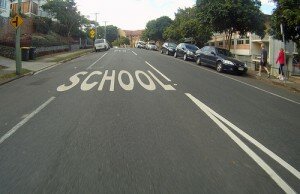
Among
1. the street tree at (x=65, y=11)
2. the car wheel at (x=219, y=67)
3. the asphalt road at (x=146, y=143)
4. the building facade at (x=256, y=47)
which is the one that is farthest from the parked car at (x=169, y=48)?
the asphalt road at (x=146, y=143)

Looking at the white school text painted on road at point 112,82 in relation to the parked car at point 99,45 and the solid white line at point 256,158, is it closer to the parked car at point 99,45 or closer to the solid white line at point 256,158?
the solid white line at point 256,158

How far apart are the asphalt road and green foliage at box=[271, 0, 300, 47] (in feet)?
22.1

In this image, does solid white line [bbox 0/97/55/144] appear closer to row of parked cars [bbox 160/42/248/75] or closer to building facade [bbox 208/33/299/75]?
row of parked cars [bbox 160/42/248/75]

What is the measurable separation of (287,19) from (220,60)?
235 inches

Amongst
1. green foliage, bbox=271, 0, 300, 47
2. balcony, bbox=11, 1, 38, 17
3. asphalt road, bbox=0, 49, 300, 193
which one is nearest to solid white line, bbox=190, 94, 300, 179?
asphalt road, bbox=0, 49, 300, 193

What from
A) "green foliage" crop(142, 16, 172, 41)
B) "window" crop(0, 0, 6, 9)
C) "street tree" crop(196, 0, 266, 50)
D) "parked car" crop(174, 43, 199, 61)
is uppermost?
"green foliage" crop(142, 16, 172, 41)

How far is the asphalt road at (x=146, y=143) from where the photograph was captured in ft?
16.6

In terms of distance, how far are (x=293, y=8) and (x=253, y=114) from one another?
1014 centimetres

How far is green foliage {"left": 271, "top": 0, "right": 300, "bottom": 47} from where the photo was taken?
17.7m

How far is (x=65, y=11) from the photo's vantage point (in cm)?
5388

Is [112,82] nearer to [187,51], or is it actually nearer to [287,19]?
[287,19]

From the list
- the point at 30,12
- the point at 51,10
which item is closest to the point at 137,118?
the point at 51,10

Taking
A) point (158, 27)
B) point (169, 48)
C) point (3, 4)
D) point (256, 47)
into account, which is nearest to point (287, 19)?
point (169, 48)

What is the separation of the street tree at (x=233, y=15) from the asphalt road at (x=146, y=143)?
17.3 metres
